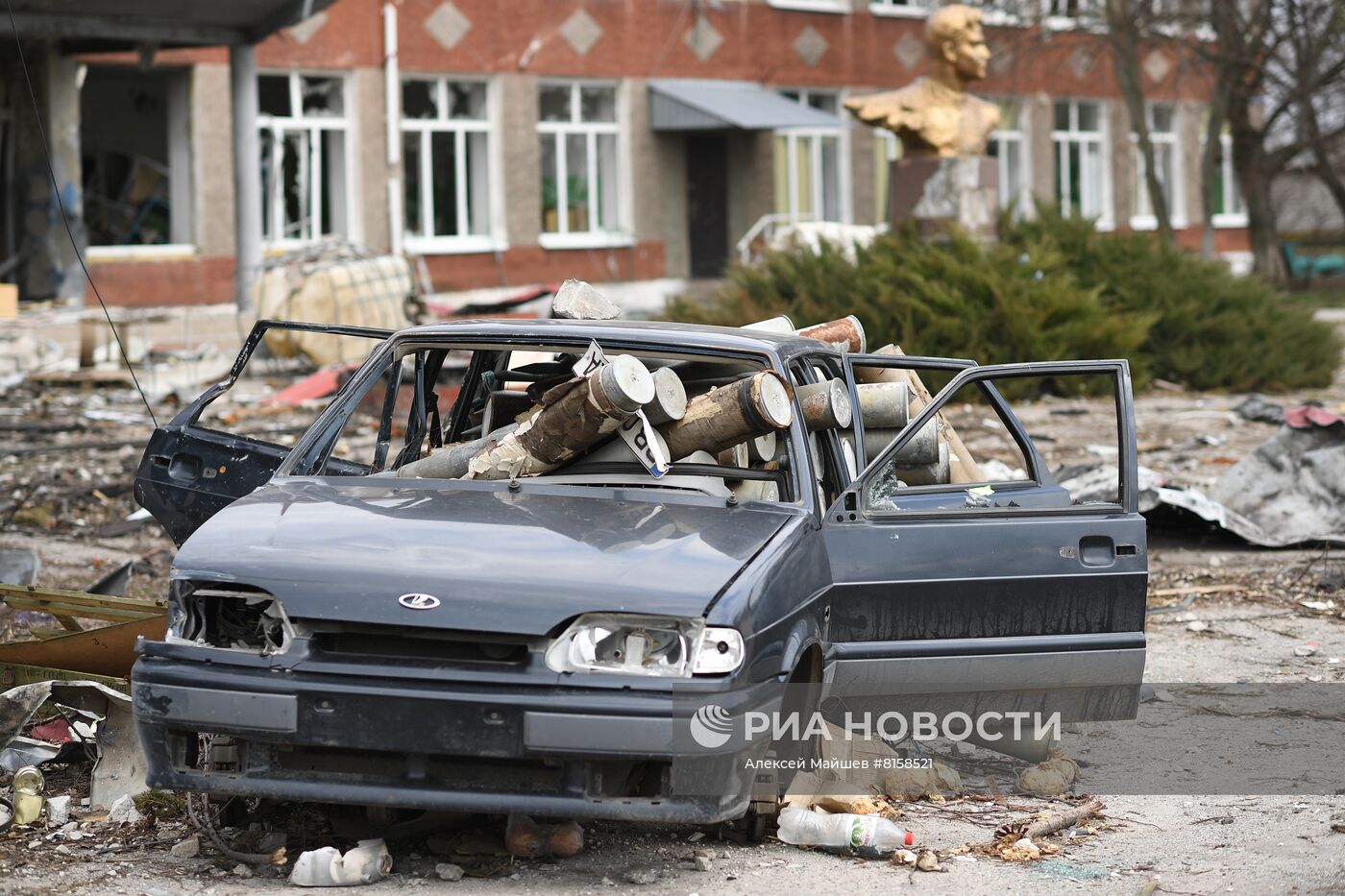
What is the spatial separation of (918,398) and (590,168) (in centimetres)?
2408

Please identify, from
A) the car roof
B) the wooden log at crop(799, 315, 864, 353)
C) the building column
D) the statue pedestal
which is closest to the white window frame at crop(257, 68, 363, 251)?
the building column

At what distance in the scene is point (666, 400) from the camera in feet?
17.0

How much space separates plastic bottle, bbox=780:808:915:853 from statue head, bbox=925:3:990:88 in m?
16.2

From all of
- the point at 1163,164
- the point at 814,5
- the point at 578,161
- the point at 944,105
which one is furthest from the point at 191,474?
the point at 1163,164

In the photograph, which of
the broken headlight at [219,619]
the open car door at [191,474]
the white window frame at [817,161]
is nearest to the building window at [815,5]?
the white window frame at [817,161]

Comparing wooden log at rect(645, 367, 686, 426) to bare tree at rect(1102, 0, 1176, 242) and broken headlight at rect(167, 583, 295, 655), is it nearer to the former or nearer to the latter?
broken headlight at rect(167, 583, 295, 655)

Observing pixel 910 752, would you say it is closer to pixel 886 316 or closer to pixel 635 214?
pixel 886 316

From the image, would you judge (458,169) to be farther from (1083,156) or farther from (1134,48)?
(1083,156)

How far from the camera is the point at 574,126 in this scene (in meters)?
30.4

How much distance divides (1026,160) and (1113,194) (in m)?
3.59

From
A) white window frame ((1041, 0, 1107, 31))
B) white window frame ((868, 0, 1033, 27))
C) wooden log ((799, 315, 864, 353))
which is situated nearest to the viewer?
wooden log ((799, 315, 864, 353))

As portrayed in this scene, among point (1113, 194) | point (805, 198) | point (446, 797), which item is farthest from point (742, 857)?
point (1113, 194)

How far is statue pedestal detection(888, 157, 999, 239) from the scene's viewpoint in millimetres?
19562

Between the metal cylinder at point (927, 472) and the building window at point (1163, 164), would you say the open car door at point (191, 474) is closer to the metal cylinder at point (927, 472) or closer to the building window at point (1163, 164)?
the metal cylinder at point (927, 472)
